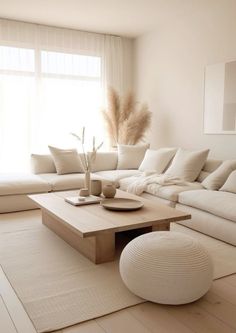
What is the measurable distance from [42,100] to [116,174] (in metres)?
1.89

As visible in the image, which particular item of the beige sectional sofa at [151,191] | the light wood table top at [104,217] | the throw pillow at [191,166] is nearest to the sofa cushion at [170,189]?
the beige sectional sofa at [151,191]

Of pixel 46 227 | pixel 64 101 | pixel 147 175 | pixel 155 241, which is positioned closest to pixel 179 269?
pixel 155 241

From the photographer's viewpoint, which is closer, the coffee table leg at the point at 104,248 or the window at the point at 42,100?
the coffee table leg at the point at 104,248

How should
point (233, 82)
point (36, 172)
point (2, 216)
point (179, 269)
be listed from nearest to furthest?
point (179, 269)
point (2, 216)
point (233, 82)
point (36, 172)

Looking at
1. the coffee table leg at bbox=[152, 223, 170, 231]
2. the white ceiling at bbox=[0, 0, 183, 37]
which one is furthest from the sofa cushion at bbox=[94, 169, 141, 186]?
the white ceiling at bbox=[0, 0, 183, 37]

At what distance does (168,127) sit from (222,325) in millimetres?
3975

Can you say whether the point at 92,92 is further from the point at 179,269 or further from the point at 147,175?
the point at 179,269

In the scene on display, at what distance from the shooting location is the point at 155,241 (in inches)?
83.8

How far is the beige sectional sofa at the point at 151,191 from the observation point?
3.11 m

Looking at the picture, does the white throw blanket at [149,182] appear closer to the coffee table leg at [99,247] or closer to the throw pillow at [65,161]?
the throw pillow at [65,161]

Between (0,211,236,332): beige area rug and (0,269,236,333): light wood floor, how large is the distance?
55 millimetres

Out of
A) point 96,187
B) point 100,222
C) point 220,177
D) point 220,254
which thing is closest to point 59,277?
point 100,222

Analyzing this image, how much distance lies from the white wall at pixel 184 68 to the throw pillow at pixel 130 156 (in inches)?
21.2

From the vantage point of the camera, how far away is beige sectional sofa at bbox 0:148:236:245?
3.11 m
